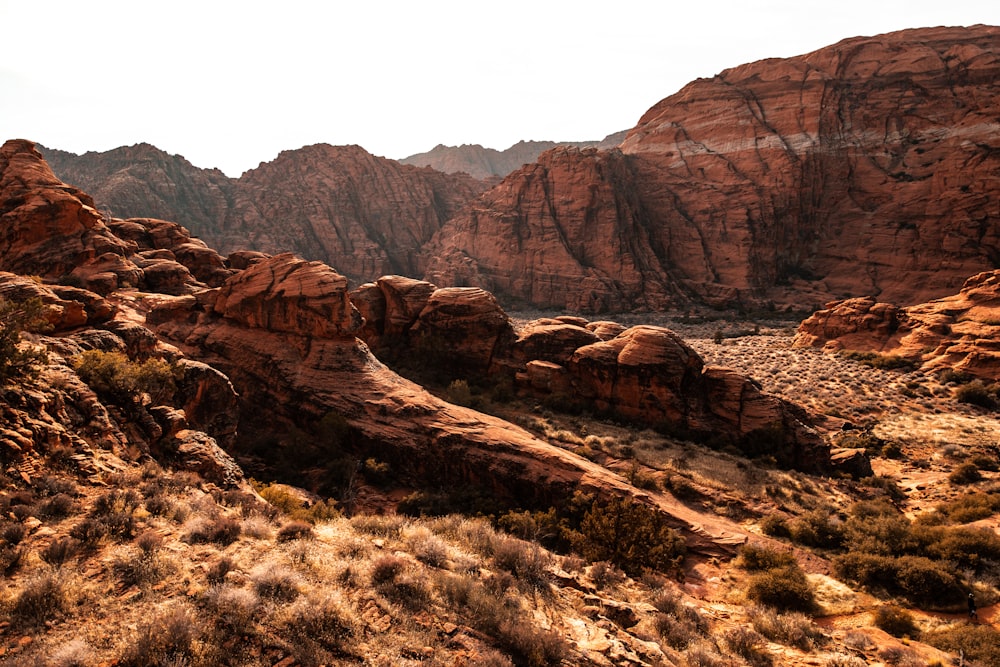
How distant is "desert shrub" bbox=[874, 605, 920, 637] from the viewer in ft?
34.1

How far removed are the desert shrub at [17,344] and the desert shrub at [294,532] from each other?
238 inches

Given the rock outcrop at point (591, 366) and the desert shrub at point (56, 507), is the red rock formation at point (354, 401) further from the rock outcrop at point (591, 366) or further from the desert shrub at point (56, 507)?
the desert shrub at point (56, 507)

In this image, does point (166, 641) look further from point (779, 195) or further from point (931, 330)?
point (779, 195)

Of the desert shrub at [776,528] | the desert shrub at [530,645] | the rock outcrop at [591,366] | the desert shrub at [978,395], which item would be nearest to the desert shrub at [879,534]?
the desert shrub at [776,528]

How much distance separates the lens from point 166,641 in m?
5.81

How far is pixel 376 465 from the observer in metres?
17.6

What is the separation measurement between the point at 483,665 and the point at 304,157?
133289mm

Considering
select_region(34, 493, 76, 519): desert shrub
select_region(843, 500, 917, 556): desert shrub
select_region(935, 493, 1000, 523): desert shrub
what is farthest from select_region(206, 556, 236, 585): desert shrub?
select_region(935, 493, 1000, 523): desert shrub

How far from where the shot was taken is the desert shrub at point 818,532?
49.4ft

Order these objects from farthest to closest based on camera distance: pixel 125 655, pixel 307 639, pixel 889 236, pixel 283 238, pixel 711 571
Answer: pixel 283 238
pixel 889 236
pixel 711 571
pixel 307 639
pixel 125 655

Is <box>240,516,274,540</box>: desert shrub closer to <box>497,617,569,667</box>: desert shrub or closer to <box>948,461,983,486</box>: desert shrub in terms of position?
<box>497,617,569,667</box>: desert shrub

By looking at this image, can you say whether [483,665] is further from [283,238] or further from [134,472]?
[283,238]

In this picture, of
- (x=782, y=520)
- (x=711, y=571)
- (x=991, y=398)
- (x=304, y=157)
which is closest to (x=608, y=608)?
(x=711, y=571)

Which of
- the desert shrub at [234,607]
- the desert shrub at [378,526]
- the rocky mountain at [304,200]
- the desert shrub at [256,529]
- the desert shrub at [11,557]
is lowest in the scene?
the desert shrub at [378,526]
